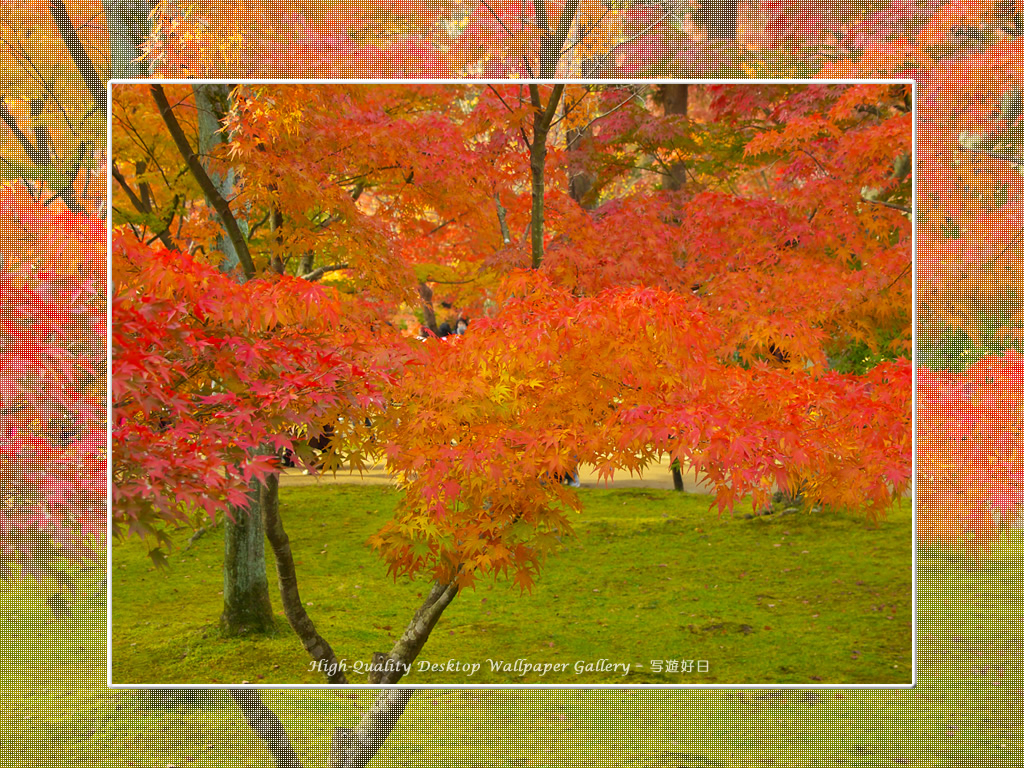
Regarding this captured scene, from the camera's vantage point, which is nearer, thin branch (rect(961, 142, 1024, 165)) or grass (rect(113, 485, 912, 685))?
grass (rect(113, 485, 912, 685))

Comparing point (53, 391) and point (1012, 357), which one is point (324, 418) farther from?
point (1012, 357)

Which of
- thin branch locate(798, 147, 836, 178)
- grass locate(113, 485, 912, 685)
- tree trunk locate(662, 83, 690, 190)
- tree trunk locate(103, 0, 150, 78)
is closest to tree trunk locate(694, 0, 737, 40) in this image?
tree trunk locate(662, 83, 690, 190)

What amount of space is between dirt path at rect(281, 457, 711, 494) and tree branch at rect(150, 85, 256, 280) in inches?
29.0

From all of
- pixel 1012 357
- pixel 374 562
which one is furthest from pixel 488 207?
pixel 1012 357

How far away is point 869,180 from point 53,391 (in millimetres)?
3106

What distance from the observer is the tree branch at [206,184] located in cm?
285

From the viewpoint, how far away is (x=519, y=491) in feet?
8.29

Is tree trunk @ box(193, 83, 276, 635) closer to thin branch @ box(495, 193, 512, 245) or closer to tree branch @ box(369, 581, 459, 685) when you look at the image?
tree branch @ box(369, 581, 459, 685)

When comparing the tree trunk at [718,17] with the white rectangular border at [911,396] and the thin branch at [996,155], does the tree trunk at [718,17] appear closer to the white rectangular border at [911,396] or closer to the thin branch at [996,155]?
the thin branch at [996,155]

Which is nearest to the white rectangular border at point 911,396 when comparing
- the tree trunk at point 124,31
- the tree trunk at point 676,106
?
the tree trunk at point 676,106

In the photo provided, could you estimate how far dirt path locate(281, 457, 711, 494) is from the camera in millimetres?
2562

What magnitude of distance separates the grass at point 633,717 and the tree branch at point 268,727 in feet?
0.14

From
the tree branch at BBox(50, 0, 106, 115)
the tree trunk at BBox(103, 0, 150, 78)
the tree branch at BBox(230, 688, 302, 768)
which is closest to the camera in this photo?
the tree branch at BBox(230, 688, 302, 768)

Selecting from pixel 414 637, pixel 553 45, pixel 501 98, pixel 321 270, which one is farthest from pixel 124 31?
pixel 414 637
